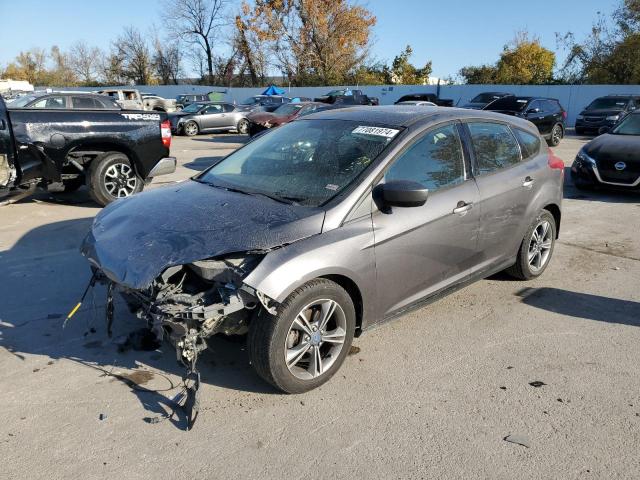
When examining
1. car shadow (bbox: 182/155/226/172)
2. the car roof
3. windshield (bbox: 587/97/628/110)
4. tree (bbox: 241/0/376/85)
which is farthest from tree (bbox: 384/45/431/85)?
the car roof

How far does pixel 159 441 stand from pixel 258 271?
1056 mm

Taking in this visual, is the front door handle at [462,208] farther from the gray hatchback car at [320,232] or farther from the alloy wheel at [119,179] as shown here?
the alloy wheel at [119,179]

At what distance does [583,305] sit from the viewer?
4699 millimetres

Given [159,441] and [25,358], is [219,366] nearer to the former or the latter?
[159,441]

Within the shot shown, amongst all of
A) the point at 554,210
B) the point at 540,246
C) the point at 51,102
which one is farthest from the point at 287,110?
the point at 540,246

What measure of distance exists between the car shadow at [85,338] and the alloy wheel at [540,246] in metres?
3.01

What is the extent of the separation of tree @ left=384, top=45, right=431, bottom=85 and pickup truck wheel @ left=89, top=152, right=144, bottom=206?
46.5 meters

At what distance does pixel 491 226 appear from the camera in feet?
14.2

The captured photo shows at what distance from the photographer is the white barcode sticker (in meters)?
3.84

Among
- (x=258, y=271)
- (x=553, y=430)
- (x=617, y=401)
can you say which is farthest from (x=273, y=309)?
(x=617, y=401)

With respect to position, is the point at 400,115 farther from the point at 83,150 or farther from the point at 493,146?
the point at 83,150

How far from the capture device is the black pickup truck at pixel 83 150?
7203 millimetres

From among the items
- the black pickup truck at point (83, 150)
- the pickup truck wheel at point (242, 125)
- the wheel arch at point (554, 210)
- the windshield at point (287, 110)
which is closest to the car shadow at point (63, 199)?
the black pickup truck at point (83, 150)

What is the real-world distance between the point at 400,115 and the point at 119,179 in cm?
546
